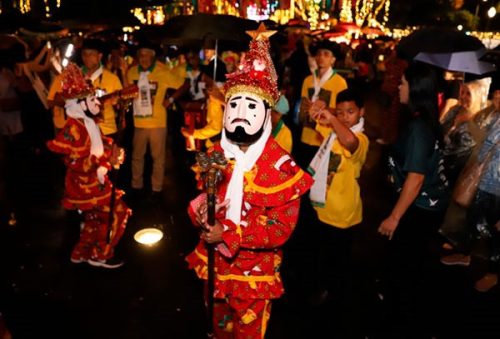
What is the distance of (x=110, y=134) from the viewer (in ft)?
20.0

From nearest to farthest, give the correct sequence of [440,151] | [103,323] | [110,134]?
1. [440,151]
2. [103,323]
3. [110,134]

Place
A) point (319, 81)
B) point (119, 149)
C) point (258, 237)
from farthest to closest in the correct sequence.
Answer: point (319, 81) → point (119, 149) → point (258, 237)

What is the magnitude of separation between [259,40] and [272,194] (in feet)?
3.23

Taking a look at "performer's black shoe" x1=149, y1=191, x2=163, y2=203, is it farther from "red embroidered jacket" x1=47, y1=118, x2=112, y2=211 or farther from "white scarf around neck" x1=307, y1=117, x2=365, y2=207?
"white scarf around neck" x1=307, y1=117, x2=365, y2=207

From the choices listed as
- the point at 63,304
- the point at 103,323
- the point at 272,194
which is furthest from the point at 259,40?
the point at 63,304

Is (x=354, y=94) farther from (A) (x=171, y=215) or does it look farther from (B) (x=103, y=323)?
(A) (x=171, y=215)

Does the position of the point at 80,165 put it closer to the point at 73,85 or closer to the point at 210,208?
the point at 73,85

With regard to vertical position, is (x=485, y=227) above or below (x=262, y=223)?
below

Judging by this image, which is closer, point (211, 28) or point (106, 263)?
point (106, 263)

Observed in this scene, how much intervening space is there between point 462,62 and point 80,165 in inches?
170

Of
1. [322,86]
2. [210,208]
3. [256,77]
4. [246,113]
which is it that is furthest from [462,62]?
[210,208]

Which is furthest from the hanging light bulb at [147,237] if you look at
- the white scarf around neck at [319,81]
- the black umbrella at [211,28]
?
the white scarf around neck at [319,81]

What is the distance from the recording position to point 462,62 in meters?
5.15

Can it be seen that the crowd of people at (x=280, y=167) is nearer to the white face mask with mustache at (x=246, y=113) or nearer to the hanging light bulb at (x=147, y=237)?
the white face mask with mustache at (x=246, y=113)
